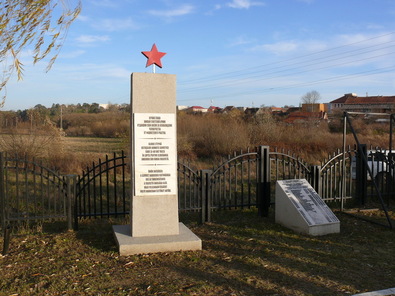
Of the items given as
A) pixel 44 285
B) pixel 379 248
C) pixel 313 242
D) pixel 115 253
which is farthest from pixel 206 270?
pixel 379 248

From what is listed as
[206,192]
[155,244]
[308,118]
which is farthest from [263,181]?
[308,118]

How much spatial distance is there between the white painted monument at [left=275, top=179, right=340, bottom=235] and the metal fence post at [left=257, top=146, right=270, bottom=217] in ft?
1.63

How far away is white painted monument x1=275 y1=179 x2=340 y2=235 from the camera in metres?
6.57

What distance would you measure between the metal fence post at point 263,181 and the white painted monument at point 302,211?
0.50 metres

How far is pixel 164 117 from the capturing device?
5707mm

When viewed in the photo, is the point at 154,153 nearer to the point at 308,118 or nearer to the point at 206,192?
the point at 206,192

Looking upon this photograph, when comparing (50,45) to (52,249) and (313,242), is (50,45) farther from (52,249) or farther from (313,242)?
(313,242)

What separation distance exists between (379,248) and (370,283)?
164cm

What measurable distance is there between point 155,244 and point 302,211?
2.75 meters

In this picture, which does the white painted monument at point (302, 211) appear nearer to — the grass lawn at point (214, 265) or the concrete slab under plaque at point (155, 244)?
the grass lawn at point (214, 265)

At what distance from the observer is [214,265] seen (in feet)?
16.0

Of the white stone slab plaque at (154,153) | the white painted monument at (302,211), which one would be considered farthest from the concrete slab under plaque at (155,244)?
the white painted monument at (302,211)

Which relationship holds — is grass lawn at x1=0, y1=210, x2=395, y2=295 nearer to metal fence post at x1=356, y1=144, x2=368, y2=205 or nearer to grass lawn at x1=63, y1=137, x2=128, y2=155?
metal fence post at x1=356, y1=144, x2=368, y2=205

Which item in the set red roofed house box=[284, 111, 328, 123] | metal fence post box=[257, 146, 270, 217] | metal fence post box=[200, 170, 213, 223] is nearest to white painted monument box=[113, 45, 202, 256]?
metal fence post box=[200, 170, 213, 223]
